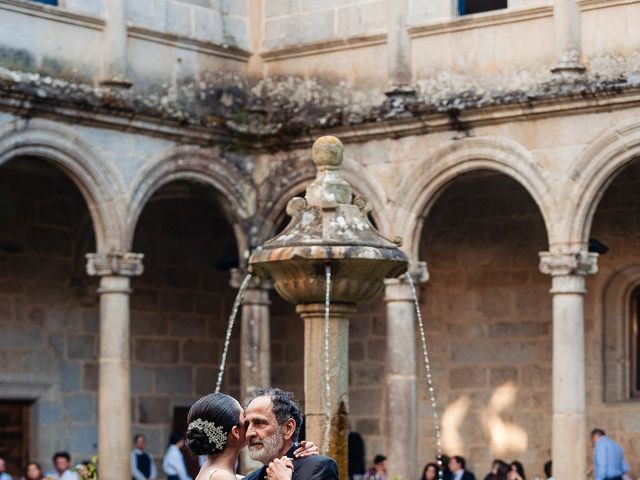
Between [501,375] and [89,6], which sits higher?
[89,6]

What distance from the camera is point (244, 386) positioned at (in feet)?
59.6

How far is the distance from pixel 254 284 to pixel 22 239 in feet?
8.00

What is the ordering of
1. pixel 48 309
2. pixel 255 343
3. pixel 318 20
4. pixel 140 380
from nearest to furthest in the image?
pixel 255 343, pixel 318 20, pixel 48 309, pixel 140 380

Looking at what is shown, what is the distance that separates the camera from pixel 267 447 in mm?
6160

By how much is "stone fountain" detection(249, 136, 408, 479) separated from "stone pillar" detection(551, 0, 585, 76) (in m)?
4.97

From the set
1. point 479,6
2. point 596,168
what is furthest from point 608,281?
point 479,6

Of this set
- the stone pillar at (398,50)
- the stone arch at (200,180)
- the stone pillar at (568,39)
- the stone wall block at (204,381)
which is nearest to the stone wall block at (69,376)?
the stone wall block at (204,381)

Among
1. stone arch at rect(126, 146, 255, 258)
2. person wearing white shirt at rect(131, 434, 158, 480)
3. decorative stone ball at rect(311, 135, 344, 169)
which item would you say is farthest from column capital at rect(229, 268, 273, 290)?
decorative stone ball at rect(311, 135, 344, 169)

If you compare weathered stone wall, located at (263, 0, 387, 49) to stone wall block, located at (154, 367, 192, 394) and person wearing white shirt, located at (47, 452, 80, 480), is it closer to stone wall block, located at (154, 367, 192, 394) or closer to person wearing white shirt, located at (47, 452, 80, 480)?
stone wall block, located at (154, 367, 192, 394)

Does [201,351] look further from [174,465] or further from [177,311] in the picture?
[174,465]

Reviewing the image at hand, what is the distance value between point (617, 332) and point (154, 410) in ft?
16.4

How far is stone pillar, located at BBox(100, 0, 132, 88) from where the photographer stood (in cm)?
1703

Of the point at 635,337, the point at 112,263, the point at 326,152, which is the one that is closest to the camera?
the point at 326,152

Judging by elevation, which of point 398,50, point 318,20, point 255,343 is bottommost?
point 255,343
